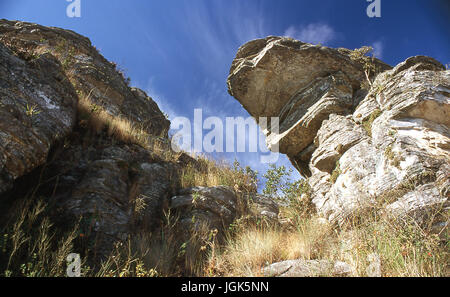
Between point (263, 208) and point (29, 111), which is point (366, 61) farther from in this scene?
point (29, 111)

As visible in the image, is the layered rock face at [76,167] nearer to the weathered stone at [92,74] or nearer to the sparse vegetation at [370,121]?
the weathered stone at [92,74]

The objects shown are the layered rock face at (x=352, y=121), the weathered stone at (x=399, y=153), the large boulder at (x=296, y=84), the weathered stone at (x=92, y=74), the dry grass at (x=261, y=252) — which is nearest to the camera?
the dry grass at (x=261, y=252)

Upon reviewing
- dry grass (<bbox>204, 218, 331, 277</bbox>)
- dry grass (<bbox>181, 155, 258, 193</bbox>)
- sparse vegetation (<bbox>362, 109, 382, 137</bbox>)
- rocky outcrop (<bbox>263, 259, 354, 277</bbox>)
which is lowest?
rocky outcrop (<bbox>263, 259, 354, 277</bbox>)

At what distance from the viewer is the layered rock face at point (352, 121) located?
18.1ft

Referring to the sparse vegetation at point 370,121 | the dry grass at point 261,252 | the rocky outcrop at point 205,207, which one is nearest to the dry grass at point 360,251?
the dry grass at point 261,252

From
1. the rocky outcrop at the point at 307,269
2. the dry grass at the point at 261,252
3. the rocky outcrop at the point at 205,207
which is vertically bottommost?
the rocky outcrop at the point at 307,269

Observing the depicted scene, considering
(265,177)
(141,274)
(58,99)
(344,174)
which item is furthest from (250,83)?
(141,274)

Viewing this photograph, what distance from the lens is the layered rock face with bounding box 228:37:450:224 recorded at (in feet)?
18.1

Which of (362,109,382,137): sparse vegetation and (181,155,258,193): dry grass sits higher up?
(362,109,382,137): sparse vegetation

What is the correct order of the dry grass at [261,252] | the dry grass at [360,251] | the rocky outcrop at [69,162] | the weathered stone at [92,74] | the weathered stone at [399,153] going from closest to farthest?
the dry grass at [360,251] → the rocky outcrop at [69,162] → the dry grass at [261,252] → the weathered stone at [399,153] → the weathered stone at [92,74]

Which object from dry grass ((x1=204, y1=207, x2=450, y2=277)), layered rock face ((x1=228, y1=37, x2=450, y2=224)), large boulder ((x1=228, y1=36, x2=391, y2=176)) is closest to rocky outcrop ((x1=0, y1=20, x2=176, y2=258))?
dry grass ((x1=204, y1=207, x2=450, y2=277))

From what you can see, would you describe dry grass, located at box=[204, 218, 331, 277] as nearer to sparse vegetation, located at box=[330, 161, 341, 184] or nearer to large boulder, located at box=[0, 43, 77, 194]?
sparse vegetation, located at box=[330, 161, 341, 184]

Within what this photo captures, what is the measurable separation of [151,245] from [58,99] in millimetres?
3658
